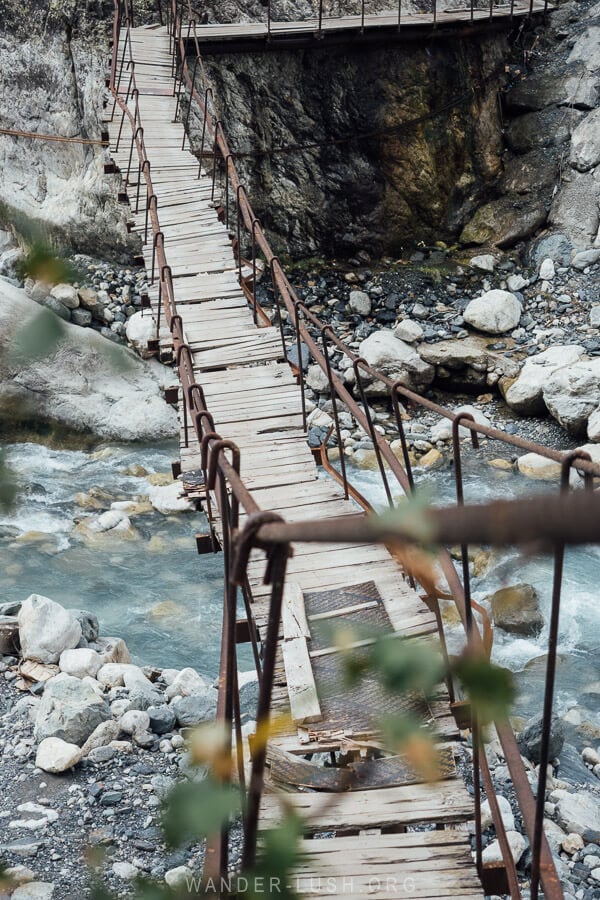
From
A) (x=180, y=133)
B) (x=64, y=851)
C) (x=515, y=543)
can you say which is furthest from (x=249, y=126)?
(x=515, y=543)

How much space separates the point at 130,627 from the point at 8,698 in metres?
1.63

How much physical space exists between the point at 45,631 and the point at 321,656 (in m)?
2.72

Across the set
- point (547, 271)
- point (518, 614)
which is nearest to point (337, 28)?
point (547, 271)

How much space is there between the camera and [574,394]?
8.59m

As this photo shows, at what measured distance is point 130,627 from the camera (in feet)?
20.2

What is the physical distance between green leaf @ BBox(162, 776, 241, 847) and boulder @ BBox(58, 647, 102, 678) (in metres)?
4.31

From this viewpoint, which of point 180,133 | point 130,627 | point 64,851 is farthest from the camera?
point 180,133

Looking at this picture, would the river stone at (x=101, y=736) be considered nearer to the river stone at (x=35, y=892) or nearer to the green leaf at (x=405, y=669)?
the river stone at (x=35, y=892)

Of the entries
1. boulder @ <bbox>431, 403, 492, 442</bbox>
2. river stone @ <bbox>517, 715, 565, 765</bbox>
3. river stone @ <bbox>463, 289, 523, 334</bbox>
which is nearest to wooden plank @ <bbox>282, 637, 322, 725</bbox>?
river stone @ <bbox>517, 715, 565, 765</bbox>

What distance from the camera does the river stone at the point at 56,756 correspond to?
3.86m

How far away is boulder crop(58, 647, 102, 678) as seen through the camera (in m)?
4.77

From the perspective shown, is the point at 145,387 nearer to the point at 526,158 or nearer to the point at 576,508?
the point at 526,158

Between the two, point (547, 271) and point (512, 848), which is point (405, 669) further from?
point (547, 271)

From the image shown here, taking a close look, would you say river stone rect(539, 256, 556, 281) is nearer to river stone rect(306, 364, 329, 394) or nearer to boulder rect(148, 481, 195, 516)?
river stone rect(306, 364, 329, 394)
